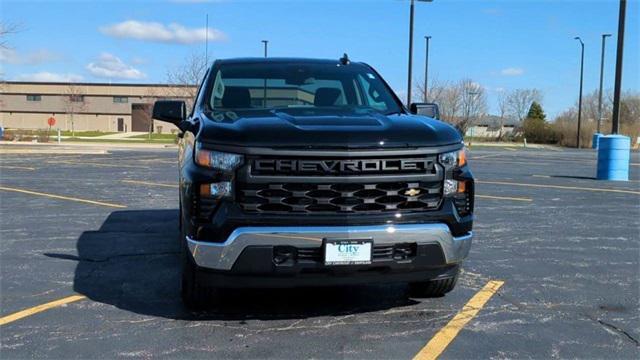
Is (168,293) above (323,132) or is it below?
below

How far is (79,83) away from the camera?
7312 centimetres

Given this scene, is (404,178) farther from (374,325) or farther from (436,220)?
(374,325)

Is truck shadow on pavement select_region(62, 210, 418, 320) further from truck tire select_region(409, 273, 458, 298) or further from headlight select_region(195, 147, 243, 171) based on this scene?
headlight select_region(195, 147, 243, 171)

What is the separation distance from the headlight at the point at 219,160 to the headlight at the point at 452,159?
132cm

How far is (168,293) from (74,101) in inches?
2818

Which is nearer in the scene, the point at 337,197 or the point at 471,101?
the point at 337,197

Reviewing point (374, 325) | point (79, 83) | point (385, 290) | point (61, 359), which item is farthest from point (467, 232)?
point (79, 83)

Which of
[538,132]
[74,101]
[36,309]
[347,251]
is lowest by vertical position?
[36,309]

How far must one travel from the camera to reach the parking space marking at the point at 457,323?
3.89 m

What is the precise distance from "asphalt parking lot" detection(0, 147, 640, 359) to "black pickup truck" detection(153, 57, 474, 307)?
0.40 m

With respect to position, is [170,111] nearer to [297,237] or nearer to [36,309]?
[36,309]

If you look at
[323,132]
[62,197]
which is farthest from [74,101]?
[323,132]

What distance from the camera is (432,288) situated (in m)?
4.94

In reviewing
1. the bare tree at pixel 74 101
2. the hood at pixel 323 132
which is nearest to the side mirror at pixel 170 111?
the hood at pixel 323 132
